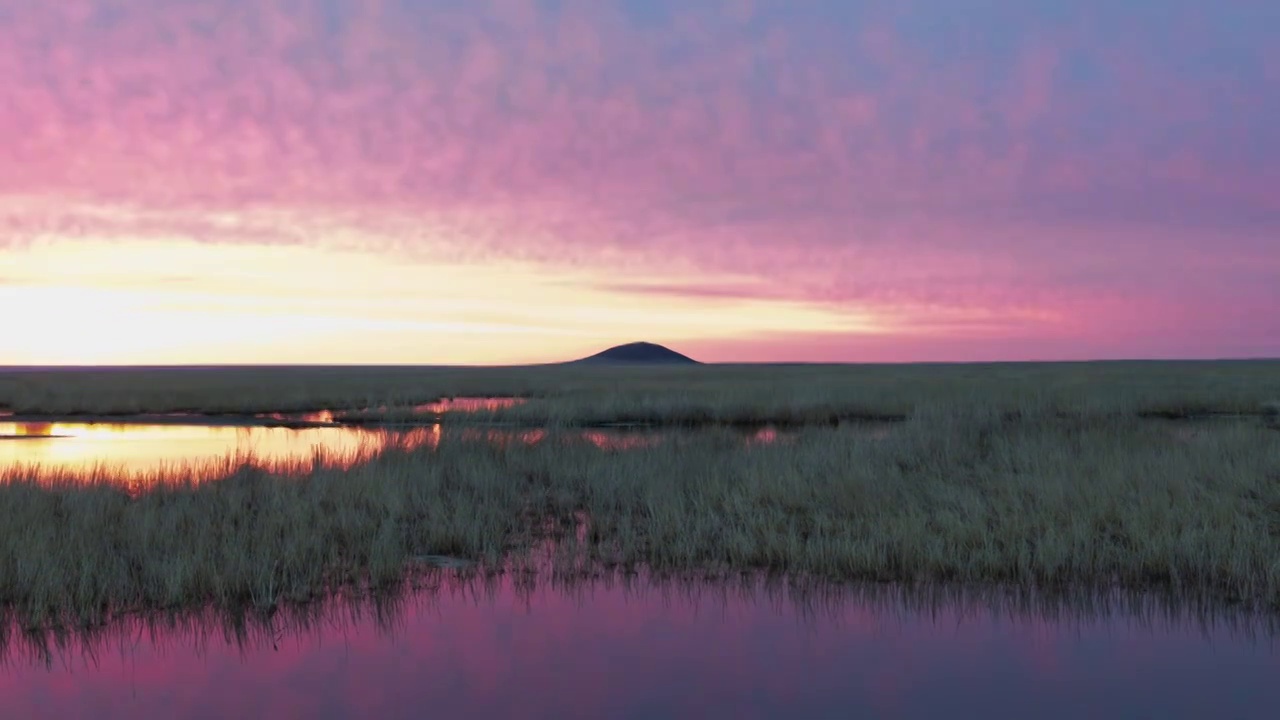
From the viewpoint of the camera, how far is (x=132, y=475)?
47.8ft

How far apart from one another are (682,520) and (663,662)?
373cm

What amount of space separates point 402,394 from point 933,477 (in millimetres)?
32954

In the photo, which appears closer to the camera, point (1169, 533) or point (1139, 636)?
point (1139, 636)

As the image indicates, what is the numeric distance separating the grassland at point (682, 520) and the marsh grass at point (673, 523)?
0.10 feet

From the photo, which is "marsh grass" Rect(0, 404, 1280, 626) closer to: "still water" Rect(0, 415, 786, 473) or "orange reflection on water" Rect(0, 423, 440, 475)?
"orange reflection on water" Rect(0, 423, 440, 475)

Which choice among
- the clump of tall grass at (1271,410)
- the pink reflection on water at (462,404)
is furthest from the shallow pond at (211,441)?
the clump of tall grass at (1271,410)

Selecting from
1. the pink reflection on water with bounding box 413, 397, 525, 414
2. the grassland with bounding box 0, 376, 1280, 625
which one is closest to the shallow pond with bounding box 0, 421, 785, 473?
the grassland with bounding box 0, 376, 1280, 625

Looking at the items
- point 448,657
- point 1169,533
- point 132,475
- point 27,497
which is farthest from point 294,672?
point 132,475

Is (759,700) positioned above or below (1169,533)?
below

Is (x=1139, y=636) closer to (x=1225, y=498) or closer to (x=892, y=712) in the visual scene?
(x=892, y=712)

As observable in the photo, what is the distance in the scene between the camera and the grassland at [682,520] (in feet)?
27.1

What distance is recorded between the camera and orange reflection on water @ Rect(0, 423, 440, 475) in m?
15.5

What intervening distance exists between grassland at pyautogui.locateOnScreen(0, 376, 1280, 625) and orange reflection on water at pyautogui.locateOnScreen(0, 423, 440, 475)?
1.71m

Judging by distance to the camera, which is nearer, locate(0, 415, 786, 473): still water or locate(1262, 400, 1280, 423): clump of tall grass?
locate(0, 415, 786, 473): still water
